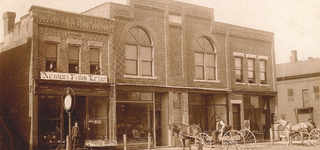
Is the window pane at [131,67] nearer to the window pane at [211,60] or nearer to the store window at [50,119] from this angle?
the store window at [50,119]

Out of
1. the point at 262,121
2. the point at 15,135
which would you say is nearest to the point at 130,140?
the point at 15,135

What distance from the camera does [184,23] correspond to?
95.7ft

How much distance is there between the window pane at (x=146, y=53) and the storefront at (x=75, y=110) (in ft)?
12.6

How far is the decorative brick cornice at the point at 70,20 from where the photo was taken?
2194 centimetres

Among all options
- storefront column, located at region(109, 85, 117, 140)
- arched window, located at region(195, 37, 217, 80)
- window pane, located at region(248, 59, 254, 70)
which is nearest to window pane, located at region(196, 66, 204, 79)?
arched window, located at region(195, 37, 217, 80)

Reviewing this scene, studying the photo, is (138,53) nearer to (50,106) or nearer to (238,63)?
(50,106)

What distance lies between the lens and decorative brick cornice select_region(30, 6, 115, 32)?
21938 millimetres

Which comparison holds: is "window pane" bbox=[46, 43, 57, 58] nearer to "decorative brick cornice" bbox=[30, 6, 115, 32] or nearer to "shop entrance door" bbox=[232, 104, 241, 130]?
"decorative brick cornice" bbox=[30, 6, 115, 32]

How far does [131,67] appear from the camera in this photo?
26.0 metres

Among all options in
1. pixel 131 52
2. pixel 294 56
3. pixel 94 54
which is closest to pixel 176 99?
pixel 131 52

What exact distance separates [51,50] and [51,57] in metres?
0.42

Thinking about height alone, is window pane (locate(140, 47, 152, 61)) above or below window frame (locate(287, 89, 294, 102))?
above

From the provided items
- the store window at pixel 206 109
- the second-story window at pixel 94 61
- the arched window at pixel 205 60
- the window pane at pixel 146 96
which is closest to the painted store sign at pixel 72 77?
the second-story window at pixel 94 61

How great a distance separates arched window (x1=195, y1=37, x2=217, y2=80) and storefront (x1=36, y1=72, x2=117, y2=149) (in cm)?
867
